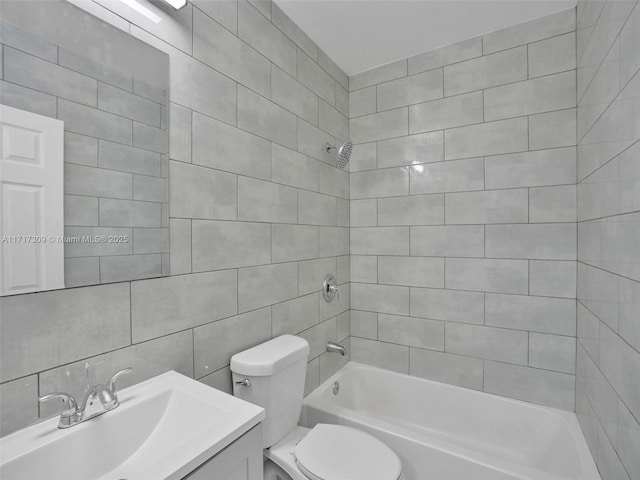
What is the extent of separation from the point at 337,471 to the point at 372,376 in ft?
3.70

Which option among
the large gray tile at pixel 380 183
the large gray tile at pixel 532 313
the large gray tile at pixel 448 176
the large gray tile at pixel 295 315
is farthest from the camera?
the large gray tile at pixel 380 183

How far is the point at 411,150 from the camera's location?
228cm

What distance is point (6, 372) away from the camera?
0.82m

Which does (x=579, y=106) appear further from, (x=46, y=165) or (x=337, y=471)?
(x=46, y=165)

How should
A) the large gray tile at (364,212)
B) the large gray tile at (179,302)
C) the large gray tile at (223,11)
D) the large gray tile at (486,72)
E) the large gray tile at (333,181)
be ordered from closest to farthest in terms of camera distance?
the large gray tile at (179,302) < the large gray tile at (223,11) < the large gray tile at (486,72) < the large gray tile at (333,181) < the large gray tile at (364,212)

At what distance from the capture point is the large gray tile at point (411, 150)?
220 cm

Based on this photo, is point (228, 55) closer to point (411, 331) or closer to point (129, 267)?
point (129, 267)

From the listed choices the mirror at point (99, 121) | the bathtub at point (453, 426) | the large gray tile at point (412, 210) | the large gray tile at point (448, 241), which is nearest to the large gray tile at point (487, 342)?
the bathtub at point (453, 426)

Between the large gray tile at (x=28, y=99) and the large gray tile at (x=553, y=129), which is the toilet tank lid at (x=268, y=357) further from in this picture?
the large gray tile at (x=553, y=129)

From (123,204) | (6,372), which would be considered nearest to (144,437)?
(6,372)

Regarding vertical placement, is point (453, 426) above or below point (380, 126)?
below

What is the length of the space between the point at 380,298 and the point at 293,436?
1.15 m

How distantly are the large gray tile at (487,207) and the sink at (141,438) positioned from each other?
174cm

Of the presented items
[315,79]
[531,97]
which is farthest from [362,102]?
[531,97]
